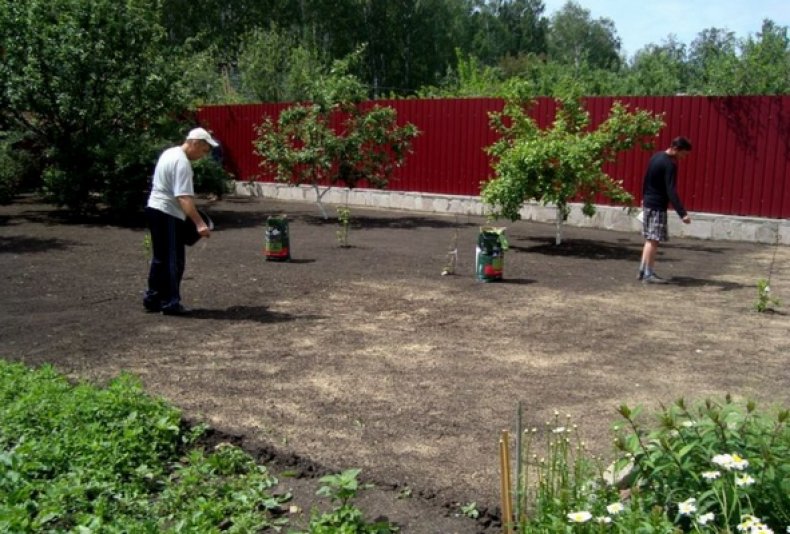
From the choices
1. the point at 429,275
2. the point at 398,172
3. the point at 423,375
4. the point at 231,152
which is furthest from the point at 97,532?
the point at 231,152

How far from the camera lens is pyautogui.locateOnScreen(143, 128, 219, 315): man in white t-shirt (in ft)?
25.4

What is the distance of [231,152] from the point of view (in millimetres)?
23547

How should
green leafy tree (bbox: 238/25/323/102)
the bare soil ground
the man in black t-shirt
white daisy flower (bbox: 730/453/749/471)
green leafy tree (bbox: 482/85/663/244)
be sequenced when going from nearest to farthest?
white daisy flower (bbox: 730/453/749/471) → the bare soil ground → the man in black t-shirt → green leafy tree (bbox: 482/85/663/244) → green leafy tree (bbox: 238/25/323/102)

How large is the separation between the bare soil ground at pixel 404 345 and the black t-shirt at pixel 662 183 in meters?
0.99

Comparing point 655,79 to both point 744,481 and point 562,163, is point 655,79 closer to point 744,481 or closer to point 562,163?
point 562,163

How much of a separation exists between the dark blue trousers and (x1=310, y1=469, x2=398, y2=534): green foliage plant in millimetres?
4560

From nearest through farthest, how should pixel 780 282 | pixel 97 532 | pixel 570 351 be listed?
pixel 97 532, pixel 570 351, pixel 780 282

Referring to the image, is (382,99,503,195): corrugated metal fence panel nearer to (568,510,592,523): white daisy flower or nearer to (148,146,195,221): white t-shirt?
(148,146,195,221): white t-shirt

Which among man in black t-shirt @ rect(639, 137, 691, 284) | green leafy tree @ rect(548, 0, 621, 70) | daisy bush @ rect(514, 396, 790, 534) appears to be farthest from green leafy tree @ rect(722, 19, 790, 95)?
green leafy tree @ rect(548, 0, 621, 70)

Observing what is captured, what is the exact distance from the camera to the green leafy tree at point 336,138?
53.5 ft

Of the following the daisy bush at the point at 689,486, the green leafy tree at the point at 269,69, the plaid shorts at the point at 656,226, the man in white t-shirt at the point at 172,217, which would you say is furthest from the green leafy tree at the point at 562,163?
the green leafy tree at the point at 269,69

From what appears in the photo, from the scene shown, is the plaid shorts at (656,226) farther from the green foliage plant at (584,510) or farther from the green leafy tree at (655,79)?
the green leafy tree at (655,79)

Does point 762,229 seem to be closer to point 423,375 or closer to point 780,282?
point 780,282

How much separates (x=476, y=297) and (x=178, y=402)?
14.2 feet
